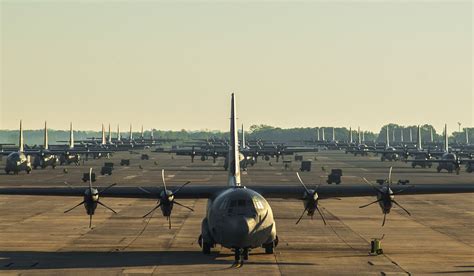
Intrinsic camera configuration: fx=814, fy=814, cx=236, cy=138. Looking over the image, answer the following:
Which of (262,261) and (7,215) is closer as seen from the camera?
(262,261)

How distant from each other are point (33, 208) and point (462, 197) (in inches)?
1707

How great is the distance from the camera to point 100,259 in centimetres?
3806

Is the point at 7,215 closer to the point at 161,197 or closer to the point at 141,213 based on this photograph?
the point at 141,213

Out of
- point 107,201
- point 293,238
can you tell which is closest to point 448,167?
point 107,201

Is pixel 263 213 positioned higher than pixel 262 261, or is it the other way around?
pixel 263 213

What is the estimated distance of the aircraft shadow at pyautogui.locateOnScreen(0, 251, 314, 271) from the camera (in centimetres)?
3609

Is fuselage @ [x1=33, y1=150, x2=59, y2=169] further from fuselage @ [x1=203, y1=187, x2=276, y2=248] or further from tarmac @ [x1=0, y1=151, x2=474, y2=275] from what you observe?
fuselage @ [x1=203, y1=187, x2=276, y2=248]

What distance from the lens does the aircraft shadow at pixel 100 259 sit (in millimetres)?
36094

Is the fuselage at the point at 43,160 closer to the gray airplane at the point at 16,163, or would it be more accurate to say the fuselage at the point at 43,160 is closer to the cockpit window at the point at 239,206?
the gray airplane at the point at 16,163

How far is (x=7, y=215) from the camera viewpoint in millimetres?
61438

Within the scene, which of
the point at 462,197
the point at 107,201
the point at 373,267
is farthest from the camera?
the point at 462,197

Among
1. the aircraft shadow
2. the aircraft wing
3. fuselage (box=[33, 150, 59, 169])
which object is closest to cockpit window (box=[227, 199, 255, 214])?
the aircraft shadow

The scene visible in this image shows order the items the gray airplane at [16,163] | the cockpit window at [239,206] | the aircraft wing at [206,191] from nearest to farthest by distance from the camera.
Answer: the cockpit window at [239,206] → the aircraft wing at [206,191] → the gray airplane at [16,163]

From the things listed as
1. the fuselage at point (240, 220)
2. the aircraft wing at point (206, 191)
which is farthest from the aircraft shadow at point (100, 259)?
the aircraft wing at point (206, 191)
